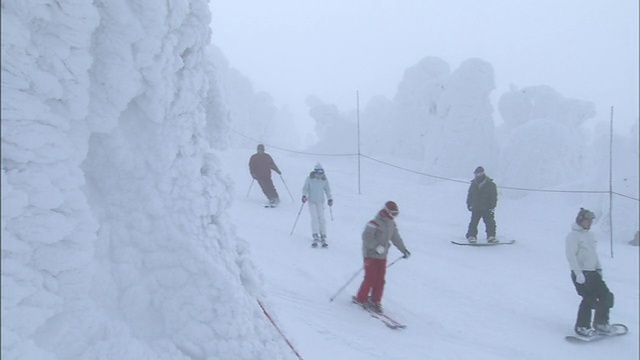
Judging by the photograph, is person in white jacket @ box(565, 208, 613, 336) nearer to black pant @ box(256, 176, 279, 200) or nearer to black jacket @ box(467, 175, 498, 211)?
black jacket @ box(467, 175, 498, 211)

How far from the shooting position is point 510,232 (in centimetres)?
1096

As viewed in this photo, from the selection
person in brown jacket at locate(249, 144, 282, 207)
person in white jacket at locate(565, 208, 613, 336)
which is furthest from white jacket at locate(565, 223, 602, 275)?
person in brown jacket at locate(249, 144, 282, 207)

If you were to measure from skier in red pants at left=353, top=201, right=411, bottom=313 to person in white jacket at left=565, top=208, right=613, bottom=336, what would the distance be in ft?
7.10

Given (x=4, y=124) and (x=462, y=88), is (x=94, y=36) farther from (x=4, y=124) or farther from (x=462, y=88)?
(x=462, y=88)

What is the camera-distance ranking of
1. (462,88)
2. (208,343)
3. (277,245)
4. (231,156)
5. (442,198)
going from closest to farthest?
1. (208,343)
2. (277,245)
3. (442,198)
4. (231,156)
5. (462,88)

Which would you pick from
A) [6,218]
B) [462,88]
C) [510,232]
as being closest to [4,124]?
[6,218]

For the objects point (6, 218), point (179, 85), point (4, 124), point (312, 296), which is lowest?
point (312, 296)

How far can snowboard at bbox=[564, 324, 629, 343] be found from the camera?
19.5ft

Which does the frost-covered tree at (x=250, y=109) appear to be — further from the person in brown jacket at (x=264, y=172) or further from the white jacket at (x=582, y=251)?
the white jacket at (x=582, y=251)

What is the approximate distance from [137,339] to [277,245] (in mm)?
5579

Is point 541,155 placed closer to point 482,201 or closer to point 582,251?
point 482,201

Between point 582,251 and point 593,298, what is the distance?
1.90 feet

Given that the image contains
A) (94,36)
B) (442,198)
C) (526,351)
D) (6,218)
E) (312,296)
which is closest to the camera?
(6,218)

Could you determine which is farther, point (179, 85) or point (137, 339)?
point (179, 85)
